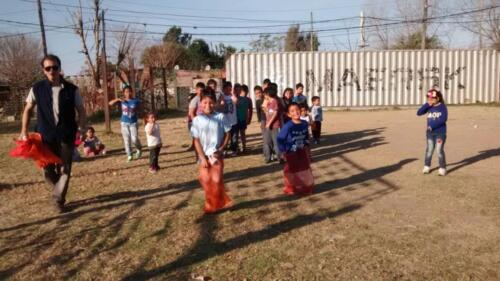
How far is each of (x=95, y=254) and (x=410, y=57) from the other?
22.2m

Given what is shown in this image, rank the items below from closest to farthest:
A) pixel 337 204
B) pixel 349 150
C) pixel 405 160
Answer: pixel 337 204 < pixel 405 160 < pixel 349 150

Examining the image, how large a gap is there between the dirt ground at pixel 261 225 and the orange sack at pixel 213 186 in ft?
0.60

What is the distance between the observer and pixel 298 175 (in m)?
6.85

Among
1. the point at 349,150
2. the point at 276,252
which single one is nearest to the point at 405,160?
the point at 349,150

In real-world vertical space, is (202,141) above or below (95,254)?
above

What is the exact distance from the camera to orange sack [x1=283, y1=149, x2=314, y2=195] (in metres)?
6.85

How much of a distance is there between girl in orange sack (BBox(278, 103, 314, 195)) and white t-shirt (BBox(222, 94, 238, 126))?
9.35ft

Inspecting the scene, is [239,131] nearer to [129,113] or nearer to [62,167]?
[129,113]

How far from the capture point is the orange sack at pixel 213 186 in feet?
19.2

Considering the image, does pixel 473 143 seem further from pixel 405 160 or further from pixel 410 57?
pixel 410 57

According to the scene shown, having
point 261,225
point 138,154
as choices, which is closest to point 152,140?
point 138,154

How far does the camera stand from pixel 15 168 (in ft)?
32.1

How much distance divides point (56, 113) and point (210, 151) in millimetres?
1989

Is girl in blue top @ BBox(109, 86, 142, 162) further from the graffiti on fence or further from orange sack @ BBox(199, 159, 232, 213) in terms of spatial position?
the graffiti on fence
